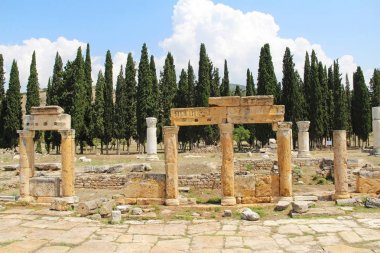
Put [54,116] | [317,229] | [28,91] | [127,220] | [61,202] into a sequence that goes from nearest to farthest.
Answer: [317,229] → [127,220] → [61,202] → [54,116] → [28,91]

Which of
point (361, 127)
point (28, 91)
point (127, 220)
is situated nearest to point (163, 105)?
point (28, 91)

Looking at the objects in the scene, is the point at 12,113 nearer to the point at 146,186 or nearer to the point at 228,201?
the point at 146,186

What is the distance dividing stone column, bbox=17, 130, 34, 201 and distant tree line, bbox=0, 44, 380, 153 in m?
25.6

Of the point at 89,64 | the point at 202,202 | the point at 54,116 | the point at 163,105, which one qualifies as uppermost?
the point at 89,64

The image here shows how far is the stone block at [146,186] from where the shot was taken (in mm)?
15289

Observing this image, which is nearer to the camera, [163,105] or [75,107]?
[75,107]

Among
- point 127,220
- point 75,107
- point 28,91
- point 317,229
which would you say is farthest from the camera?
point 28,91

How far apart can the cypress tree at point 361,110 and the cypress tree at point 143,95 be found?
83.9 ft

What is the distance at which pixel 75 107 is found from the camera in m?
41.5

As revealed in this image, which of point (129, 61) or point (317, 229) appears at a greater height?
point (129, 61)

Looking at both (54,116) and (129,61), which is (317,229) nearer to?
(54,116)

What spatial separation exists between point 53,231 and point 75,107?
3241 cm

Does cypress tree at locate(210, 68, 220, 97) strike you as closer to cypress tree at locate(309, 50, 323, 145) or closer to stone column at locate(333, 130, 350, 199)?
cypress tree at locate(309, 50, 323, 145)

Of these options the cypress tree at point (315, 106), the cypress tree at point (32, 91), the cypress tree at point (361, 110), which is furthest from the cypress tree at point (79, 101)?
the cypress tree at point (361, 110)
